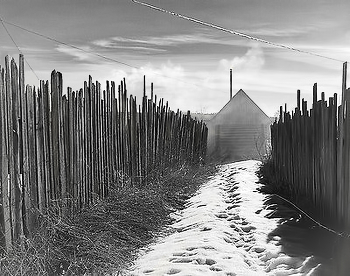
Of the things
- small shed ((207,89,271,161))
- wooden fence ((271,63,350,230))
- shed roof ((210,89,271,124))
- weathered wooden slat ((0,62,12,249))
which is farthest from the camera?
shed roof ((210,89,271,124))

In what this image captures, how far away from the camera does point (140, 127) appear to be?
326 inches

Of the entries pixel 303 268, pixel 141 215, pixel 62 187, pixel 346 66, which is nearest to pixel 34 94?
pixel 62 187

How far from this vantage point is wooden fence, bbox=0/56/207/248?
14.1 ft

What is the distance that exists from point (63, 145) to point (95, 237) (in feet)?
3.55

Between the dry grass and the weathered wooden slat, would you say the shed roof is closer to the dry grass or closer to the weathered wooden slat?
the dry grass

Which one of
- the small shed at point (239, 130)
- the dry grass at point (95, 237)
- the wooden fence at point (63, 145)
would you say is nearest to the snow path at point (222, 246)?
the dry grass at point (95, 237)

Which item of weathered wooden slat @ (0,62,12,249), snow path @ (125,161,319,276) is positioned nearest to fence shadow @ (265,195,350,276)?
→ snow path @ (125,161,319,276)

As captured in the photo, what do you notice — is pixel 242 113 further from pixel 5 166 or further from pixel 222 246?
pixel 5 166

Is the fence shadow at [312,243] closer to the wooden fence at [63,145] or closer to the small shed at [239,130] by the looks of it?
the wooden fence at [63,145]

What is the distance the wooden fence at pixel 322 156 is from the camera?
200 inches

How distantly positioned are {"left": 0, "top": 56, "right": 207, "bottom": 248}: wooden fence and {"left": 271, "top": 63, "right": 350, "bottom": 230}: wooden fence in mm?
2440

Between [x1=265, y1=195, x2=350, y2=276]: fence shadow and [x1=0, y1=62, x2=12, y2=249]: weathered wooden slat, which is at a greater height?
[x1=0, y1=62, x2=12, y2=249]: weathered wooden slat

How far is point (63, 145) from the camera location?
17.7ft

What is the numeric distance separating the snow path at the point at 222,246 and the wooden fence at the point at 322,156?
0.64 metres
